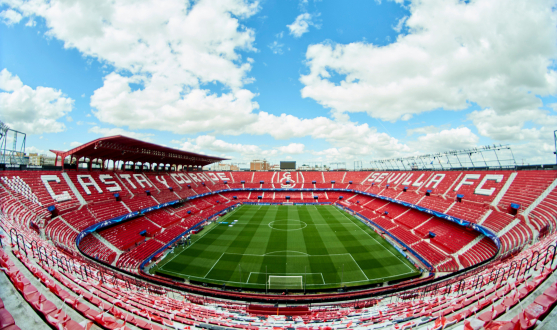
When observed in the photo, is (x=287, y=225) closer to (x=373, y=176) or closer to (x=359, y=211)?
(x=359, y=211)

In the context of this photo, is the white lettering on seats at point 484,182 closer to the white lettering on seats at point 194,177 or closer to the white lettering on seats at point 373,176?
the white lettering on seats at point 373,176

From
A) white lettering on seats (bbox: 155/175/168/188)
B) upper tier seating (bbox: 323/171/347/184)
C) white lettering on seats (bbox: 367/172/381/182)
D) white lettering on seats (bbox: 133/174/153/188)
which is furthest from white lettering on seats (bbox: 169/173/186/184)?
white lettering on seats (bbox: 367/172/381/182)

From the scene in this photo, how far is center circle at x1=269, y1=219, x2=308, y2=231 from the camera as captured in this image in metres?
31.8

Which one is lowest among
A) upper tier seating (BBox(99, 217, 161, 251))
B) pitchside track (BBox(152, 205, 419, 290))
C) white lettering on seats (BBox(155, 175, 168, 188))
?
pitchside track (BBox(152, 205, 419, 290))

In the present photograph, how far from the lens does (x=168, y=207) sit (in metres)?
36.1

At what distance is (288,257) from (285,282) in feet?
14.9

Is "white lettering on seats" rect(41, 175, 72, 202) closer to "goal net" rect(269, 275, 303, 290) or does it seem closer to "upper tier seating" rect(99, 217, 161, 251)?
"upper tier seating" rect(99, 217, 161, 251)

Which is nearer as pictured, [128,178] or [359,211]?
[128,178]

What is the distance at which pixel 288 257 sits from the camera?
2241 cm

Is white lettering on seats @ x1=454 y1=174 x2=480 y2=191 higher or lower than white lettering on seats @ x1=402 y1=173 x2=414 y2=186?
below

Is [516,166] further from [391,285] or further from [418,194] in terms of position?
[391,285]

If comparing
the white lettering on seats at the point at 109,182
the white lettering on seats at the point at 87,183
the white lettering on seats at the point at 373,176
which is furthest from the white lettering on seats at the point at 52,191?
the white lettering on seats at the point at 373,176

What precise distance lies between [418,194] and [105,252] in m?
42.5

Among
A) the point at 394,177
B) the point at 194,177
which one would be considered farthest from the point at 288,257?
the point at 194,177
